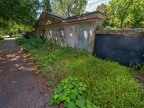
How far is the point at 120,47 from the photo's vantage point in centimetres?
391

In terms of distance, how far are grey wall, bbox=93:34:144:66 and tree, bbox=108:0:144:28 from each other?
36.4ft

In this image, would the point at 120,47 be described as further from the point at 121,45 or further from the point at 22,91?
the point at 22,91

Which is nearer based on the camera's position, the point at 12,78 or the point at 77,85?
the point at 77,85

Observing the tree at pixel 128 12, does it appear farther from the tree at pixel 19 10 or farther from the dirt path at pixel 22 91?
the dirt path at pixel 22 91

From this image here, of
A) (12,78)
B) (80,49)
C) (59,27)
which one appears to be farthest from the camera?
(59,27)

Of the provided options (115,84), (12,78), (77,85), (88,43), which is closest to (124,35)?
(88,43)

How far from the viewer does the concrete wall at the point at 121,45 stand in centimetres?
337

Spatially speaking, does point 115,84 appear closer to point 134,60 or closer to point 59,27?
point 134,60

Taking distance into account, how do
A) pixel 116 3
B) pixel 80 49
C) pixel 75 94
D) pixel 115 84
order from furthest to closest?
1. pixel 116 3
2. pixel 80 49
3. pixel 115 84
4. pixel 75 94

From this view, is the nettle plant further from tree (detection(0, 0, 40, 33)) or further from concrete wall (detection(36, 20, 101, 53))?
tree (detection(0, 0, 40, 33))

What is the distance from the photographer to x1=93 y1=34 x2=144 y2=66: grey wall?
3389 mm

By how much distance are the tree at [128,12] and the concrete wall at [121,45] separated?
1108 cm

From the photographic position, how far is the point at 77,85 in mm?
2279

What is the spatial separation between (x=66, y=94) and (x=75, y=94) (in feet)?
0.71
